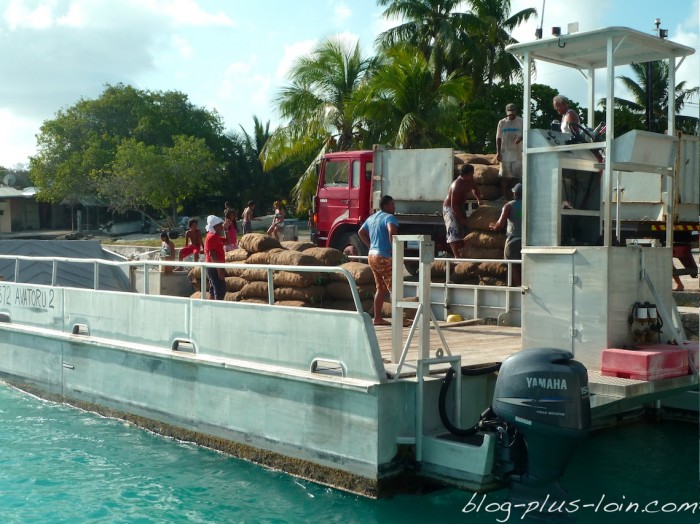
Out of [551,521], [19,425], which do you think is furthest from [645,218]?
[19,425]

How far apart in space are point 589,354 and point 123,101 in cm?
4415

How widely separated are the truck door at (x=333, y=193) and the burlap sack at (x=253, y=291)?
5.24 m

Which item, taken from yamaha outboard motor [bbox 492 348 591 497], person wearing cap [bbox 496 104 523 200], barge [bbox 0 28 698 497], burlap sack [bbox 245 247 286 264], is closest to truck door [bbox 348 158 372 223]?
person wearing cap [bbox 496 104 523 200]

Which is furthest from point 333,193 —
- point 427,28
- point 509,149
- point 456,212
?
point 427,28

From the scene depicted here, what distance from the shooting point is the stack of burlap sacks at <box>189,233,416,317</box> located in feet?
33.5

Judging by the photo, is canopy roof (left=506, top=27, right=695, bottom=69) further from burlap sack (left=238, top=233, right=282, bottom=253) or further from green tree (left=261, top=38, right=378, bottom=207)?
green tree (left=261, top=38, right=378, bottom=207)

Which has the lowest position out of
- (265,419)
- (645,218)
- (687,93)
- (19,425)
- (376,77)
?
(19,425)

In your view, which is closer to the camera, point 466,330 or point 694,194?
point 466,330

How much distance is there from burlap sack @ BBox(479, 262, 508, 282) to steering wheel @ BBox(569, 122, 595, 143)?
3284mm

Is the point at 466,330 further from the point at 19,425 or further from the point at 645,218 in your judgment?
the point at 19,425

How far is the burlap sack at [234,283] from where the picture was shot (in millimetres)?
11023

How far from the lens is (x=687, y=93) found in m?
39.9

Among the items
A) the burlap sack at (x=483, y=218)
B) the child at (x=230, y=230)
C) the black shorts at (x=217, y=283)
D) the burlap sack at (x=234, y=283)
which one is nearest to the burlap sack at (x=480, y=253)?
the burlap sack at (x=483, y=218)

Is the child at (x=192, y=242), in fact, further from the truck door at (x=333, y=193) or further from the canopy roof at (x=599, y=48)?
the canopy roof at (x=599, y=48)
